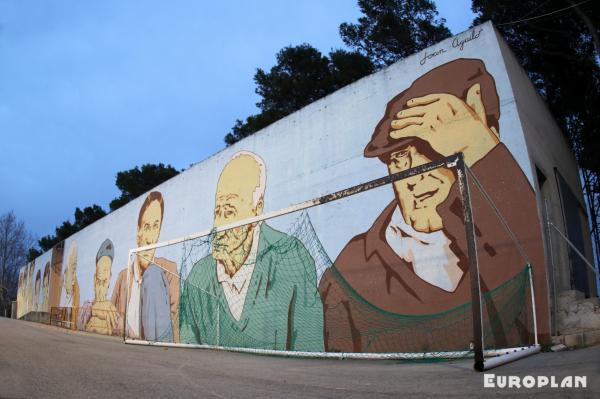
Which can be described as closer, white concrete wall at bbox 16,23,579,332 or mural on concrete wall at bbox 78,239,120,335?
white concrete wall at bbox 16,23,579,332

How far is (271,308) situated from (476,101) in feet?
20.1

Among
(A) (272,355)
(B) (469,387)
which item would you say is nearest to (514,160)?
(B) (469,387)

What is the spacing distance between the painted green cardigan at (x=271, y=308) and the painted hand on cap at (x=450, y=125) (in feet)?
11.9

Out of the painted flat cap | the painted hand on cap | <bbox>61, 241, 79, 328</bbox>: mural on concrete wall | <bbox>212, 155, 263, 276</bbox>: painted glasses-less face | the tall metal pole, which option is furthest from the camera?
<bbox>61, 241, 79, 328</bbox>: mural on concrete wall

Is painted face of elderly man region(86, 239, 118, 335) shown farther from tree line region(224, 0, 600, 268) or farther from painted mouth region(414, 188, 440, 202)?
painted mouth region(414, 188, 440, 202)

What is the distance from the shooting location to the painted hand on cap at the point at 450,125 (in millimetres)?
8039

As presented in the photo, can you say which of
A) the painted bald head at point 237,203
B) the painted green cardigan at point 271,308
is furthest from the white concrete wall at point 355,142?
the painted green cardigan at point 271,308

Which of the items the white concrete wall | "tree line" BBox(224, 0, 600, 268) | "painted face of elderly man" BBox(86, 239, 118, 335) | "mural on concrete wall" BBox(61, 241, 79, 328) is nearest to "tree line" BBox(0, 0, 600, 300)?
"tree line" BBox(224, 0, 600, 268)

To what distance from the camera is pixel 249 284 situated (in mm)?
11453

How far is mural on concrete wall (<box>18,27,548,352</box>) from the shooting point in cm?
754

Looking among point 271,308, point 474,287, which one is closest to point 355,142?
point 271,308

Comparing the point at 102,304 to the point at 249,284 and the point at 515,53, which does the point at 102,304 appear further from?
the point at 515,53

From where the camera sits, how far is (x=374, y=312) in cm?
861

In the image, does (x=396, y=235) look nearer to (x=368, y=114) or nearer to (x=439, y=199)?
(x=439, y=199)
